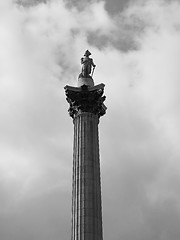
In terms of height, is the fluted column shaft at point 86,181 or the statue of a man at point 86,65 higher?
the statue of a man at point 86,65

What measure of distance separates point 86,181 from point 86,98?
27.5ft

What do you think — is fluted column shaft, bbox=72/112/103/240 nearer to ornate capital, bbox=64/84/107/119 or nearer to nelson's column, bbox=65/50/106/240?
nelson's column, bbox=65/50/106/240

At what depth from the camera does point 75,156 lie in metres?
40.6

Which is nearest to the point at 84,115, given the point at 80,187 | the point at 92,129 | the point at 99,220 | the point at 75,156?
the point at 92,129

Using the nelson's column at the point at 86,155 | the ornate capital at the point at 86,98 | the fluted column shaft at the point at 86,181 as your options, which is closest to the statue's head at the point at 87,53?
the nelson's column at the point at 86,155

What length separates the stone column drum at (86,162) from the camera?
123 ft

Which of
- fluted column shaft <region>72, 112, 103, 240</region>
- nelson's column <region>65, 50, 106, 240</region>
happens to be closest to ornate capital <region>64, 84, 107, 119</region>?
nelson's column <region>65, 50, 106, 240</region>

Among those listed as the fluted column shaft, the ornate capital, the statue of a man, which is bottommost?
the fluted column shaft

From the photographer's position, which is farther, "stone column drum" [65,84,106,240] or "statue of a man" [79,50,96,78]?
"statue of a man" [79,50,96,78]

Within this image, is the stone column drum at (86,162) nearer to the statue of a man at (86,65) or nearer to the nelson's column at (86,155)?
the nelson's column at (86,155)

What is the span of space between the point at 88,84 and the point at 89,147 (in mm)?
6813

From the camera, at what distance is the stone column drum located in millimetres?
37344

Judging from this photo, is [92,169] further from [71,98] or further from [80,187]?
[71,98]

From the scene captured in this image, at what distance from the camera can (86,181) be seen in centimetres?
3897
